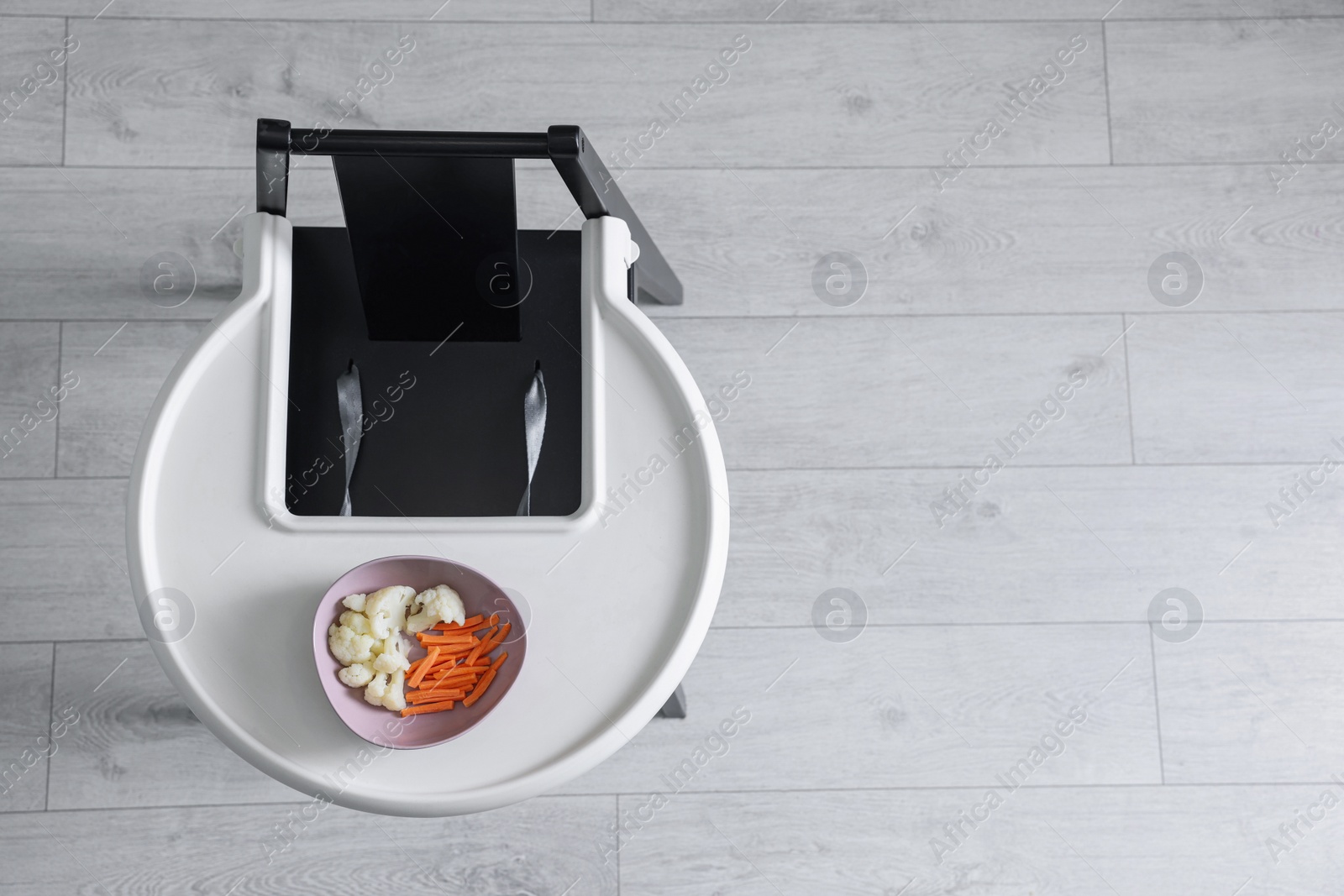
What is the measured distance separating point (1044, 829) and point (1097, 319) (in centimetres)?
73

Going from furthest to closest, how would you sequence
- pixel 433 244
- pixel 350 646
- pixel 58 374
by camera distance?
pixel 58 374
pixel 433 244
pixel 350 646

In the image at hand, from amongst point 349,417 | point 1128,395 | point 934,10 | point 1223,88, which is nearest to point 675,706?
point 349,417

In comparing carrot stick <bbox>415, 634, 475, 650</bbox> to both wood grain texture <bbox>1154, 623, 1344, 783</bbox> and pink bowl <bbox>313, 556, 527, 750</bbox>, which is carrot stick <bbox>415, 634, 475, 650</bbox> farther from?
wood grain texture <bbox>1154, 623, 1344, 783</bbox>

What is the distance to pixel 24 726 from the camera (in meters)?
1.26

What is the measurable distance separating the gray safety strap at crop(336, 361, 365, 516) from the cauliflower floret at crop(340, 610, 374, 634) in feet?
0.51

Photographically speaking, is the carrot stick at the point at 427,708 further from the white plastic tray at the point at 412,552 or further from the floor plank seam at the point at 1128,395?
the floor plank seam at the point at 1128,395

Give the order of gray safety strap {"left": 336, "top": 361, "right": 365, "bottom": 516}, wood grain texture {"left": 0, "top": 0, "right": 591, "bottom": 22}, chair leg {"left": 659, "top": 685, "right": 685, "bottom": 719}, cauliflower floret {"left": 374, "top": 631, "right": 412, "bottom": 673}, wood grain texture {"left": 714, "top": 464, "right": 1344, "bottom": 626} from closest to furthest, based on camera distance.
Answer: cauliflower floret {"left": 374, "top": 631, "right": 412, "bottom": 673} → gray safety strap {"left": 336, "top": 361, "right": 365, "bottom": 516} → chair leg {"left": 659, "top": 685, "right": 685, "bottom": 719} → wood grain texture {"left": 714, "top": 464, "right": 1344, "bottom": 626} → wood grain texture {"left": 0, "top": 0, "right": 591, "bottom": 22}

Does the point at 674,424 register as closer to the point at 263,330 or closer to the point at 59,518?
the point at 263,330

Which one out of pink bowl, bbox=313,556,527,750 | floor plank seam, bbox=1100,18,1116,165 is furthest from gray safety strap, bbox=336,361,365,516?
floor plank seam, bbox=1100,18,1116,165

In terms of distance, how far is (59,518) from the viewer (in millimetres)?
1303

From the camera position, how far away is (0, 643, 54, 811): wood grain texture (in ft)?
4.10

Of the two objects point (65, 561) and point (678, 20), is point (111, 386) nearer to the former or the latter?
point (65, 561)

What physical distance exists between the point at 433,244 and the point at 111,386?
26.9 inches

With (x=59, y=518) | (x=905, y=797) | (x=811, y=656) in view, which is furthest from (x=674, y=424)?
(x=59, y=518)
